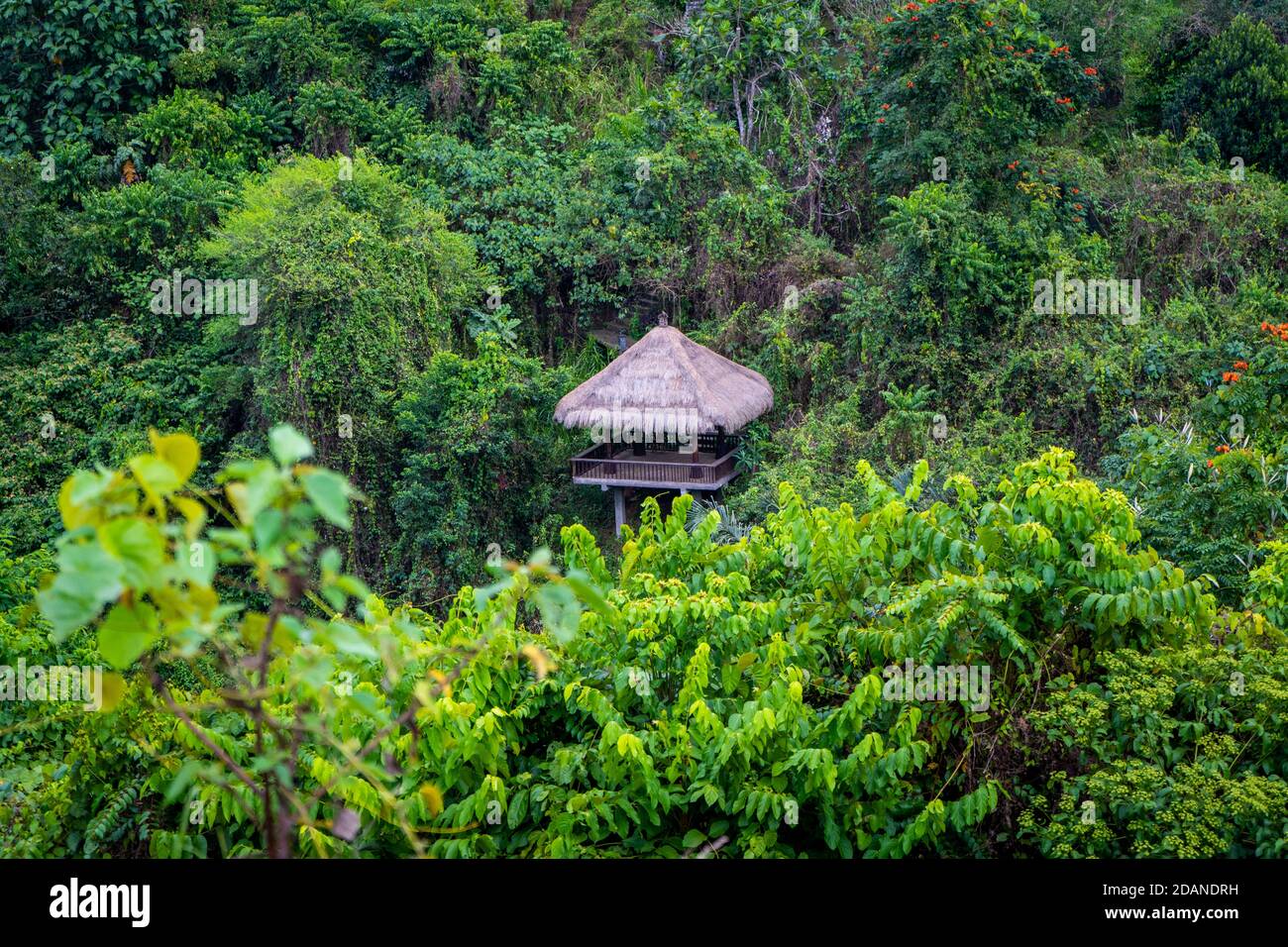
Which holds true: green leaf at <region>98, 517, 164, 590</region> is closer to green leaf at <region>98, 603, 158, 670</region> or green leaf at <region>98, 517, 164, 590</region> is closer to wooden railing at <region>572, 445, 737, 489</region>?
green leaf at <region>98, 603, 158, 670</region>

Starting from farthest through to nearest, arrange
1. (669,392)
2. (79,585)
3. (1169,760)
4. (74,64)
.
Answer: (74,64) → (669,392) → (1169,760) → (79,585)

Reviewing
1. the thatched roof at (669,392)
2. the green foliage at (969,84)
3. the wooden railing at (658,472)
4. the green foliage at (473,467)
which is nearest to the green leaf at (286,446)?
A: the thatched roof at (669,392)

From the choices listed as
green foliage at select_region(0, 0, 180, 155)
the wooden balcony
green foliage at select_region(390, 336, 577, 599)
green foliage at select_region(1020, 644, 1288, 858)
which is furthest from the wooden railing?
green foliage at select_region(0, 0, 180, 155)

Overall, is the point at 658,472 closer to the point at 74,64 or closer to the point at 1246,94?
the point at 1246,94

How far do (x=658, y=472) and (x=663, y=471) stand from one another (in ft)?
0.17

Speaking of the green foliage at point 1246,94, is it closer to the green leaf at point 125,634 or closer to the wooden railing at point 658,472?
the wooden railing at point 658,472

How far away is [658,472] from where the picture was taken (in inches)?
514

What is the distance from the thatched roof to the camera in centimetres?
1277

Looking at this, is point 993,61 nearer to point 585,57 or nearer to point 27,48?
point 585,57

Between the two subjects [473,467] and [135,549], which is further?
[473,467]

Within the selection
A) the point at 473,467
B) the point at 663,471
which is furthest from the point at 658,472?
the point at 473,467

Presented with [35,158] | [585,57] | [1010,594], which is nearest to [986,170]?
[585,57]

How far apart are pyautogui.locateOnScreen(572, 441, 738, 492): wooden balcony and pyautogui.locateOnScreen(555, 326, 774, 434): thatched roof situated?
0.39 meters

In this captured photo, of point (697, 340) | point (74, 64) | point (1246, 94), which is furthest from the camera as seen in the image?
point (74, 64)
